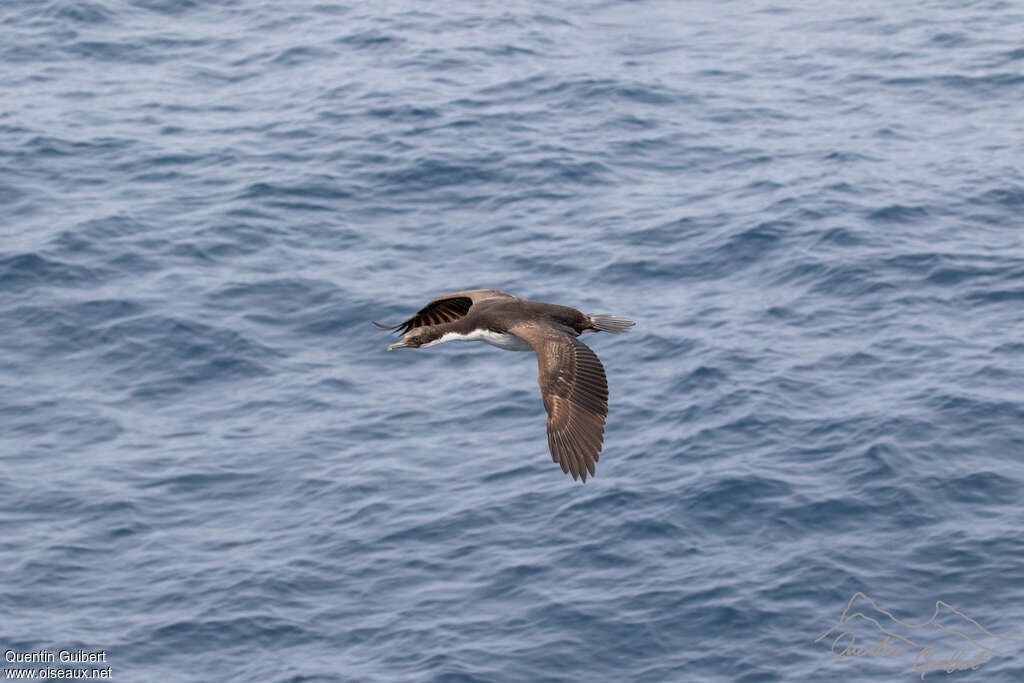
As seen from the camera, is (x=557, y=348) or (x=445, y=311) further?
(x=445, y=311)

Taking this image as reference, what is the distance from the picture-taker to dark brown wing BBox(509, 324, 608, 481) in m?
15.1

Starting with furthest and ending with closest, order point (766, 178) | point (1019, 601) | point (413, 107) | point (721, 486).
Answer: point (413, 107), point (766, 178), point (721, 486), point (1019, 601)

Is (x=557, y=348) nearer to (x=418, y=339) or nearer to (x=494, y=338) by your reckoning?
(x=494, y=338)

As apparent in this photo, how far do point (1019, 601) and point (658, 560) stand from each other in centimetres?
559

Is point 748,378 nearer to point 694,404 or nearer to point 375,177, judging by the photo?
point 694,404

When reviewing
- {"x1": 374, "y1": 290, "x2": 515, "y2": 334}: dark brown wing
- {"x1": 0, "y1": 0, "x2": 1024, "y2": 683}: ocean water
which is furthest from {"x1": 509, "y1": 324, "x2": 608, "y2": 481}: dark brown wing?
{"x1": 0, "y1": 0, "x2": 1024, "y2": 683}: ocean water

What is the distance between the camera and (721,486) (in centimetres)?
2647

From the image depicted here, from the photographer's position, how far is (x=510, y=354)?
32.1 m

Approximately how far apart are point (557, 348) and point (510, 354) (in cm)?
1645

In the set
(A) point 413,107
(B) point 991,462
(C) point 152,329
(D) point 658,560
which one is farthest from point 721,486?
(A) point 413,107

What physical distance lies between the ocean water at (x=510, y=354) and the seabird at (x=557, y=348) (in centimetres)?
907

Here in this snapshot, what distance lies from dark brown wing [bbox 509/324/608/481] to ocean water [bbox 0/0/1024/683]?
9603 millimetres

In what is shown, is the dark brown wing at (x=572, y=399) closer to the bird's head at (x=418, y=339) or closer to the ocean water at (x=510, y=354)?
the bird's head at (x=418, y=339)

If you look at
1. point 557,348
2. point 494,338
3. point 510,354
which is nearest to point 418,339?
point 494,338
